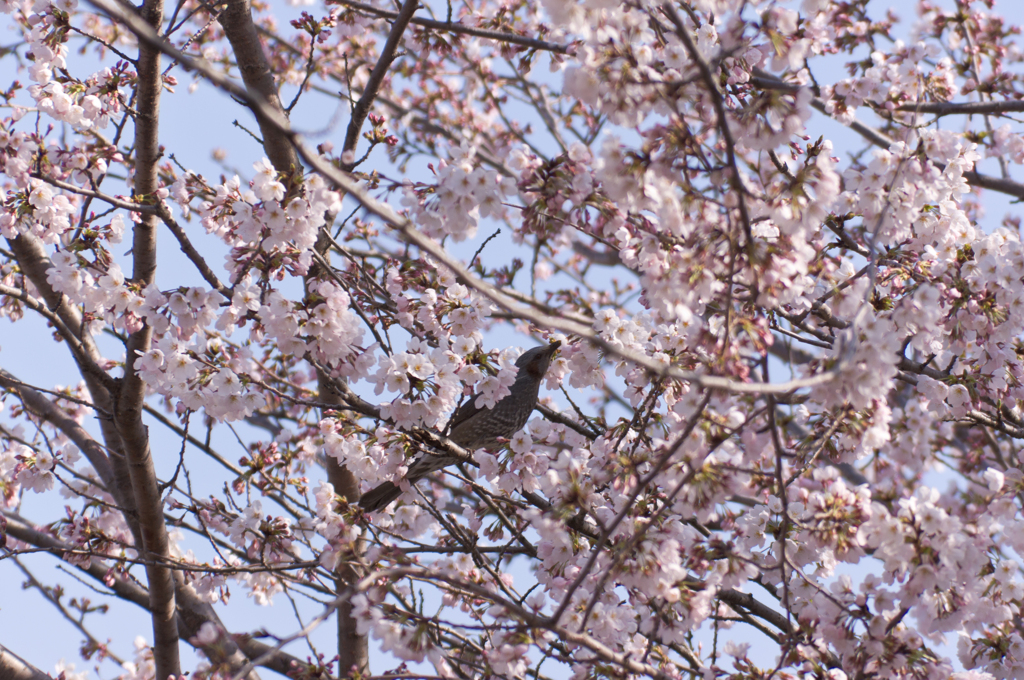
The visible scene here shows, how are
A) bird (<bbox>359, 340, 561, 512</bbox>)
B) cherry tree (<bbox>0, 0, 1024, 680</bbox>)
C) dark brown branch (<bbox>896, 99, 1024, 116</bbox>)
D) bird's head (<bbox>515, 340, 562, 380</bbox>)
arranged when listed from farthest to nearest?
bird (<bbox>359, 340, 561, 512</bbox>) < bird's head (<bbox>515, 340, 562, 380</bbox>) < dark brown branch (<bbox>896, 99, 1024, 116</bbox>) < cherry tree (<bbox>0, 0, 1024, 680</bbox>)

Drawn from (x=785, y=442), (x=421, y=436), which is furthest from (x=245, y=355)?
(x=785, y=442)

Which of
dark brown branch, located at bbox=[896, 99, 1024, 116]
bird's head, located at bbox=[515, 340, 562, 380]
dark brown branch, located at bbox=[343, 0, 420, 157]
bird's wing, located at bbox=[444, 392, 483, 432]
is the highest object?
dark brown branch, located at bbox=[896, 99, 1024, 116]

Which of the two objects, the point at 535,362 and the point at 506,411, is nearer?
the point at 535,362

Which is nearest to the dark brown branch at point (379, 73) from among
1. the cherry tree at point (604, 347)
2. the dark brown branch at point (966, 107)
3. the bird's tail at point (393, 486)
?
the cherry tree at point (604, 347)

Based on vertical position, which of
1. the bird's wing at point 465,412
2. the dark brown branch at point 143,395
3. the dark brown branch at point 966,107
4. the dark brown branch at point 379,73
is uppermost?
the dark brown branch at point 966,107

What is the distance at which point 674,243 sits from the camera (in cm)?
251

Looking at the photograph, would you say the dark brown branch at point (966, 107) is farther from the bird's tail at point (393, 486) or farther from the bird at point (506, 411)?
the bird's tail at point (393, 486)

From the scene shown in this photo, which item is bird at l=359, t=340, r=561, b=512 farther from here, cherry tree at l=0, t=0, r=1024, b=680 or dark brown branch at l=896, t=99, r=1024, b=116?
dark brown branch at l=896, t=99, r=1024, b=116

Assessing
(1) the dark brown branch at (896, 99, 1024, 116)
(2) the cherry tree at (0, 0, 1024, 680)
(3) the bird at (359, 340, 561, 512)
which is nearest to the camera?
(2) the cherry tree at (0, 0, 1024, 680)

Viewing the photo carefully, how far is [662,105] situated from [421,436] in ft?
5.67

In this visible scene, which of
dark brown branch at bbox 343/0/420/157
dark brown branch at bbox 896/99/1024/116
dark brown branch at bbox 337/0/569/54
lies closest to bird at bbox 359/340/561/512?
dark brown branch at bbox 343/0/420/157

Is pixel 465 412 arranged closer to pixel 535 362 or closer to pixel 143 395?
pixel 535 362

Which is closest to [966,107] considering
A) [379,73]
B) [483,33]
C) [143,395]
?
[483,33]

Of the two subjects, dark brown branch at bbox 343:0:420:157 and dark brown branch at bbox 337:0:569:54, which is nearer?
dark brown branch at bbox 337:0:569:54
